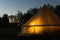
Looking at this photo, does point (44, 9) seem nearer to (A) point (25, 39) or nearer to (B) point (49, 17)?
(B) point (49, 17)

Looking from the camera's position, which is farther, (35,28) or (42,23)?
(42,23)

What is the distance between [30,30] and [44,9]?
1868 millimetres

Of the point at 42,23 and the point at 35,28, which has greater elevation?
the point at 42,23

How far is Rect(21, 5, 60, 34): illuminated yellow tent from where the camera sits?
14688mm

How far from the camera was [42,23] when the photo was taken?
15.0 meters

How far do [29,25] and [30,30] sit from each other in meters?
0.36

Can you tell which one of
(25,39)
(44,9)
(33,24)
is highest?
(44,9)

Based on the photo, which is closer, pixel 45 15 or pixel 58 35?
pixel 58 35

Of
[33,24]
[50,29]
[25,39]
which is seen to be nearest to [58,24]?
[50,29]

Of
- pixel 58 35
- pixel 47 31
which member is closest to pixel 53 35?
pixel 58 35

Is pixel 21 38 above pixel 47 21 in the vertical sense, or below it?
below

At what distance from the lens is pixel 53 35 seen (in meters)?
12.9

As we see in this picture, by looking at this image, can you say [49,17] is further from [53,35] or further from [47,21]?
[53,35]

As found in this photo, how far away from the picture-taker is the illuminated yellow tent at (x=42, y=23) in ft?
48.2
